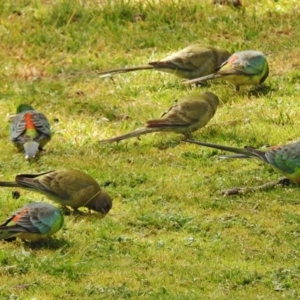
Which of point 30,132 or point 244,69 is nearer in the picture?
point 30,132

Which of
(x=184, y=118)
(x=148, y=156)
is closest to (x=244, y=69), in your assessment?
(x=184, y=118)

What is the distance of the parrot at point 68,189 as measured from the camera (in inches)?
357

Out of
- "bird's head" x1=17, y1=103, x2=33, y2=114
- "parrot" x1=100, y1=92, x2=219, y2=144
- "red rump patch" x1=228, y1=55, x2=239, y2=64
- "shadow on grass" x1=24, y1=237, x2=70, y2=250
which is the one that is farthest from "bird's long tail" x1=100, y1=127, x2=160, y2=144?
"shadow on grass" x1=24, y1=237, x2=70, y2=250

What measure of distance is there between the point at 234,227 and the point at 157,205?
84 centimetres

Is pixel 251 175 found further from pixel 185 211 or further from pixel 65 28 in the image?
pixel 65 28

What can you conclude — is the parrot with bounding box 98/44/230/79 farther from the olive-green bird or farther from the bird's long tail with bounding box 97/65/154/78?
the olive-green bird

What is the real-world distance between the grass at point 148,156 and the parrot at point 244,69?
7.4 inches

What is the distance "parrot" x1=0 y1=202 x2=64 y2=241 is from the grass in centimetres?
14

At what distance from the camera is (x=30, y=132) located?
Answer: 10.8m

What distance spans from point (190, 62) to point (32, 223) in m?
5.13

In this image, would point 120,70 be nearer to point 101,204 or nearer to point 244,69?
point 244,69

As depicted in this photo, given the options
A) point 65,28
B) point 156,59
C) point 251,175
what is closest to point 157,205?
point 251,175

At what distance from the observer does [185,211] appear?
9.34 m

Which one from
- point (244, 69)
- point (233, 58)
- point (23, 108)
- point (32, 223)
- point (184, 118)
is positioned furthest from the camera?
point (233, 58)
